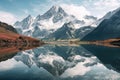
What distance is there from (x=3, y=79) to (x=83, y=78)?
17.3m

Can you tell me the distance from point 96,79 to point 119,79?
5.06 meters

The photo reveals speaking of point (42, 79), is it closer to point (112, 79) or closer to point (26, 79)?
point (26, 79)

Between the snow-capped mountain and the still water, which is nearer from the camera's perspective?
the still water

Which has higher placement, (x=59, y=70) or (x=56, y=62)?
(x=59, y=70)

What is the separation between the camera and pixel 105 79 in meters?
56.4

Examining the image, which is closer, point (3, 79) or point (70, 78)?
point (3, 79)

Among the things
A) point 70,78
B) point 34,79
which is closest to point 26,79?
point 34,79

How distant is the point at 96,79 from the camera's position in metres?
55.9

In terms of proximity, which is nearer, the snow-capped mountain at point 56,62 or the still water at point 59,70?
the still water at point 59,70

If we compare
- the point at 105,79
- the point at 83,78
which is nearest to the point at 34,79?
the point at 83,78

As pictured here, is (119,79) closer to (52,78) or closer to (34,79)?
(52,78)

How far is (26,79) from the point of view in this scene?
185ft

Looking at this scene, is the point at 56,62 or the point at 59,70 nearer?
the point at 59,70

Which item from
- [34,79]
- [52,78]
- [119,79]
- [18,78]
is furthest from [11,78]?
[119,79]
